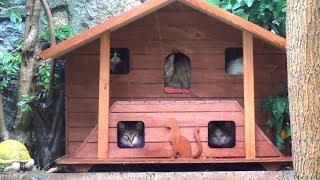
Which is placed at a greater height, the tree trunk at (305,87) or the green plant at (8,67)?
the green plant at (8,67)

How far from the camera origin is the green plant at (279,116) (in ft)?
13.1

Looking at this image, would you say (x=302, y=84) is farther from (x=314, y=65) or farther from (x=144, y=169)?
(x=144, y=169)

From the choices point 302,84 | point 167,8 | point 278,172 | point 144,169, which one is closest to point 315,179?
point 302,84

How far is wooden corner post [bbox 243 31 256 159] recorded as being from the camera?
3699mm

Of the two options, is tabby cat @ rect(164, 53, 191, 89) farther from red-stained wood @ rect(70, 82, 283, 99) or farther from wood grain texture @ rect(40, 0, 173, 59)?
wood grain texture @ rect(40, 0, 173, 59)

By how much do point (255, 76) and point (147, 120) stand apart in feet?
3.10

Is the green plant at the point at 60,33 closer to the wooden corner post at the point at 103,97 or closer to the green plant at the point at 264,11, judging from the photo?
the wooden corner post at the point at 103,97

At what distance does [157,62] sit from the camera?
13.5ft

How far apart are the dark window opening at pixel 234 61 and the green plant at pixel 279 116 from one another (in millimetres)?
295

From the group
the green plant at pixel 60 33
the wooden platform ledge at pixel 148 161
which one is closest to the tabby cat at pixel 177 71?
the wooden platform ledge at pixel 148 161

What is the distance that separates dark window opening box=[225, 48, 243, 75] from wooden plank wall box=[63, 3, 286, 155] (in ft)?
0.18

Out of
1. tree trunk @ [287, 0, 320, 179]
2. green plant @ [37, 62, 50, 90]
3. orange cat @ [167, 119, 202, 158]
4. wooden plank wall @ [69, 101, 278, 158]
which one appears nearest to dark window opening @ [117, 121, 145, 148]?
wooden plank wall @ [69, 101, 278, 158]

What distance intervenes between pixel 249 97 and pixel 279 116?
1.16ft

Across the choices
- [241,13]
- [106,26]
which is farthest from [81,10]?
[106,26]
